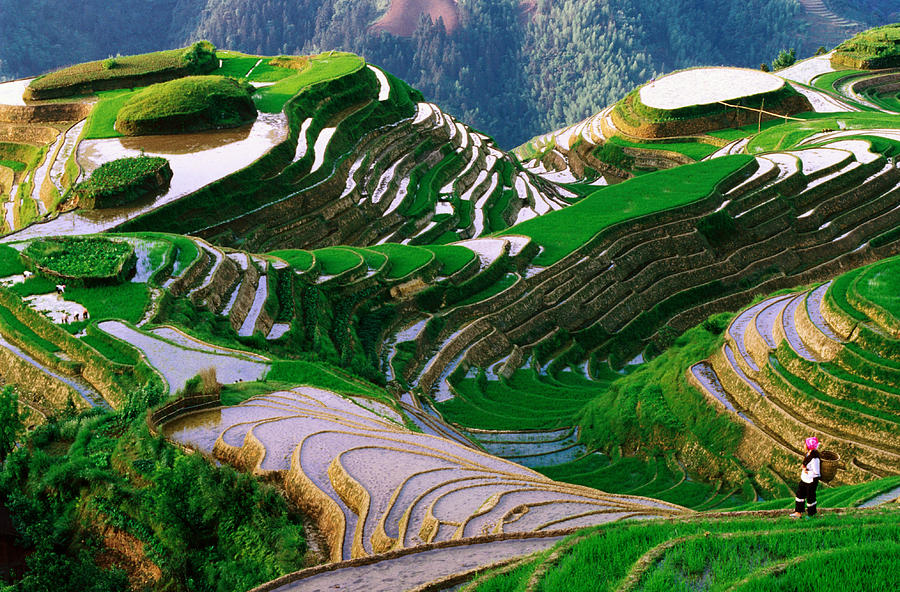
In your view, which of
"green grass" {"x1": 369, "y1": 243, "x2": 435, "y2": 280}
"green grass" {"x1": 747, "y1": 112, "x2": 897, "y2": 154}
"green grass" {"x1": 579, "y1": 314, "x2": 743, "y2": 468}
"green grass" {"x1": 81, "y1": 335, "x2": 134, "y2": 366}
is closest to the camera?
"green grass" {"x1": 81, "y1": 335, "x2": 134, "y2": 366}

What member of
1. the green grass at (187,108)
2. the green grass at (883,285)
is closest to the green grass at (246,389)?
the green grass at (883,285)

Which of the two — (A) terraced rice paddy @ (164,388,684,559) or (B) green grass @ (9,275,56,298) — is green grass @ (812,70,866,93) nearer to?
(B) green grass @ (9,275,56,298)

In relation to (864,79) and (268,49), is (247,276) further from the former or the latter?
(268,49)

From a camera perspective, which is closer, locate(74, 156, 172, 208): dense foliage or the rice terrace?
the rice terrace

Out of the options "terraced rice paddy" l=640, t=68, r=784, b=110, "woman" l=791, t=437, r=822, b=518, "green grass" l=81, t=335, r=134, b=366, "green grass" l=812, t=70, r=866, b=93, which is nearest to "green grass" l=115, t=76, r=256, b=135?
"green grass" l=81, t=335, r=134, b=366

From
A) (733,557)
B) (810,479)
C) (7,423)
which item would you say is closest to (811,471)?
(810,479)

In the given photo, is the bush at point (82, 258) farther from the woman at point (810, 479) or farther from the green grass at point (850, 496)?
the woman at point (810, 479)

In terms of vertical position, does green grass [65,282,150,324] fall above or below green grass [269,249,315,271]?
below
